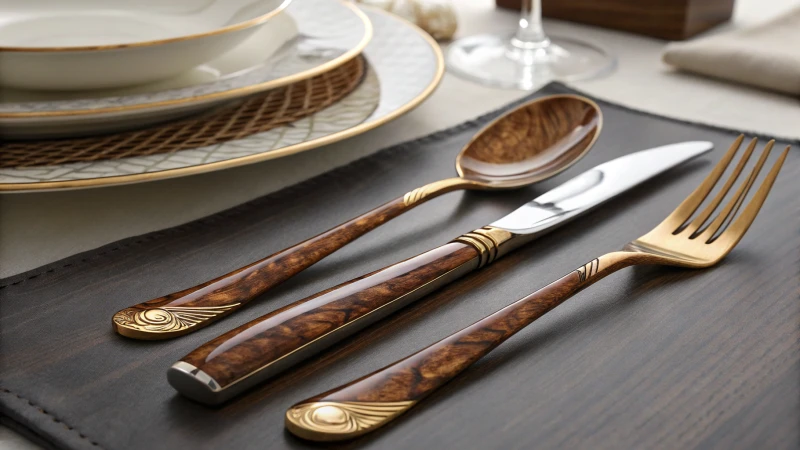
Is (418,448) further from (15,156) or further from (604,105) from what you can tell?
(604,105)

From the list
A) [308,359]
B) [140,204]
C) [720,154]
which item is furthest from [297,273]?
[720,154]

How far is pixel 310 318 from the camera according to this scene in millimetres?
462

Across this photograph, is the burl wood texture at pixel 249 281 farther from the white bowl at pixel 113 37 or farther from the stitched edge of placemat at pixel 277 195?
the white bowl at pixel 113 37

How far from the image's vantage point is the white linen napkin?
0.95 metres

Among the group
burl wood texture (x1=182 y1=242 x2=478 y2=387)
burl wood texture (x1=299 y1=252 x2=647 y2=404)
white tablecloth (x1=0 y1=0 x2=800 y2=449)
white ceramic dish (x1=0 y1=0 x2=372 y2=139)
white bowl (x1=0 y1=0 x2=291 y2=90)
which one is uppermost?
white bowl (x1=0 y1=0 x2=291 y2=90)

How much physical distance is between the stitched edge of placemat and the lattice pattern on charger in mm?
59

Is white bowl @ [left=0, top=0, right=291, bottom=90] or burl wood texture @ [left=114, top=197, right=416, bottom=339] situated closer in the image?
burl wood texture @ [left=114, top=197, right=416, bottom=339]

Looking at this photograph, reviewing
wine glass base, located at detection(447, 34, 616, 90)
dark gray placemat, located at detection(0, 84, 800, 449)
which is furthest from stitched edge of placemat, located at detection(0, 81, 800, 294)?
wine glass base, located at detection(447, 34, 616, 90)

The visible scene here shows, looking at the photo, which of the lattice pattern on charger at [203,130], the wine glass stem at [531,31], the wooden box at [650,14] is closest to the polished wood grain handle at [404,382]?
the lattice pattern on charger at [203,130]

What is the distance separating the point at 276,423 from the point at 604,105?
57 centimetres

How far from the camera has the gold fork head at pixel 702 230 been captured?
576 mm

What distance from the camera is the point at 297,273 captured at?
55 centimetres

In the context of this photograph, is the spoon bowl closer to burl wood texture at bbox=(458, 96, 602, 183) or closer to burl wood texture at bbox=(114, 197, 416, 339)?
burl wood texture at bbox=(458, 96, 602, 183)

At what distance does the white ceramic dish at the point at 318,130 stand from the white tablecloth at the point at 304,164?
0.05 meters
